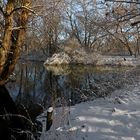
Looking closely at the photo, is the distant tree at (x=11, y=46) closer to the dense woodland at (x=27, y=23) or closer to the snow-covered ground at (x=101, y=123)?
the dense woodland at (x=27, y=23)

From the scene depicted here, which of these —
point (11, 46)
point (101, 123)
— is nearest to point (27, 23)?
point (11, 46)

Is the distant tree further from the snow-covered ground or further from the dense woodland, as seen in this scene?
the snow-covered ground

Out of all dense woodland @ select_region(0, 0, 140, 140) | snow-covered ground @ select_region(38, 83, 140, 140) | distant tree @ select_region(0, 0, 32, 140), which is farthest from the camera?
distant tree @ select_region(0, 0, 32, 140)

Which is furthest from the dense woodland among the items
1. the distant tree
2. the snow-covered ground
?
the snow-covered ground

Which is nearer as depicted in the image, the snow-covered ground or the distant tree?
the snow-covered ground

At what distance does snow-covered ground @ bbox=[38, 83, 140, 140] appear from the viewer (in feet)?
25.4

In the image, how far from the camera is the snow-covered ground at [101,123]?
7754 millimetres

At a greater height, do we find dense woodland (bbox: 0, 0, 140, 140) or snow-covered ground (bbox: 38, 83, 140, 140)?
dense woodland (bbox: 0, 0, 140, 140)

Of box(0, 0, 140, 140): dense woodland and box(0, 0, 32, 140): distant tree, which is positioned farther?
box(0, 0, 32, 140): distant tree

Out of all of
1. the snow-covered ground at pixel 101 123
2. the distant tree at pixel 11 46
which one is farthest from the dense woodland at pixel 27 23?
the snow-covered ground at pixel 101 123

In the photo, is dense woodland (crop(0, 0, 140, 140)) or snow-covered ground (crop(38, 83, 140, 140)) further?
dense woodland (crop(0, 0, 140, 140))

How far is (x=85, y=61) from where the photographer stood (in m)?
42.6

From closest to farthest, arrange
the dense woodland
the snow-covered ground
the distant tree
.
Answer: the snow-covered ground → the dense woodland → the distant tree

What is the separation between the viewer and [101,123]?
8711mm
